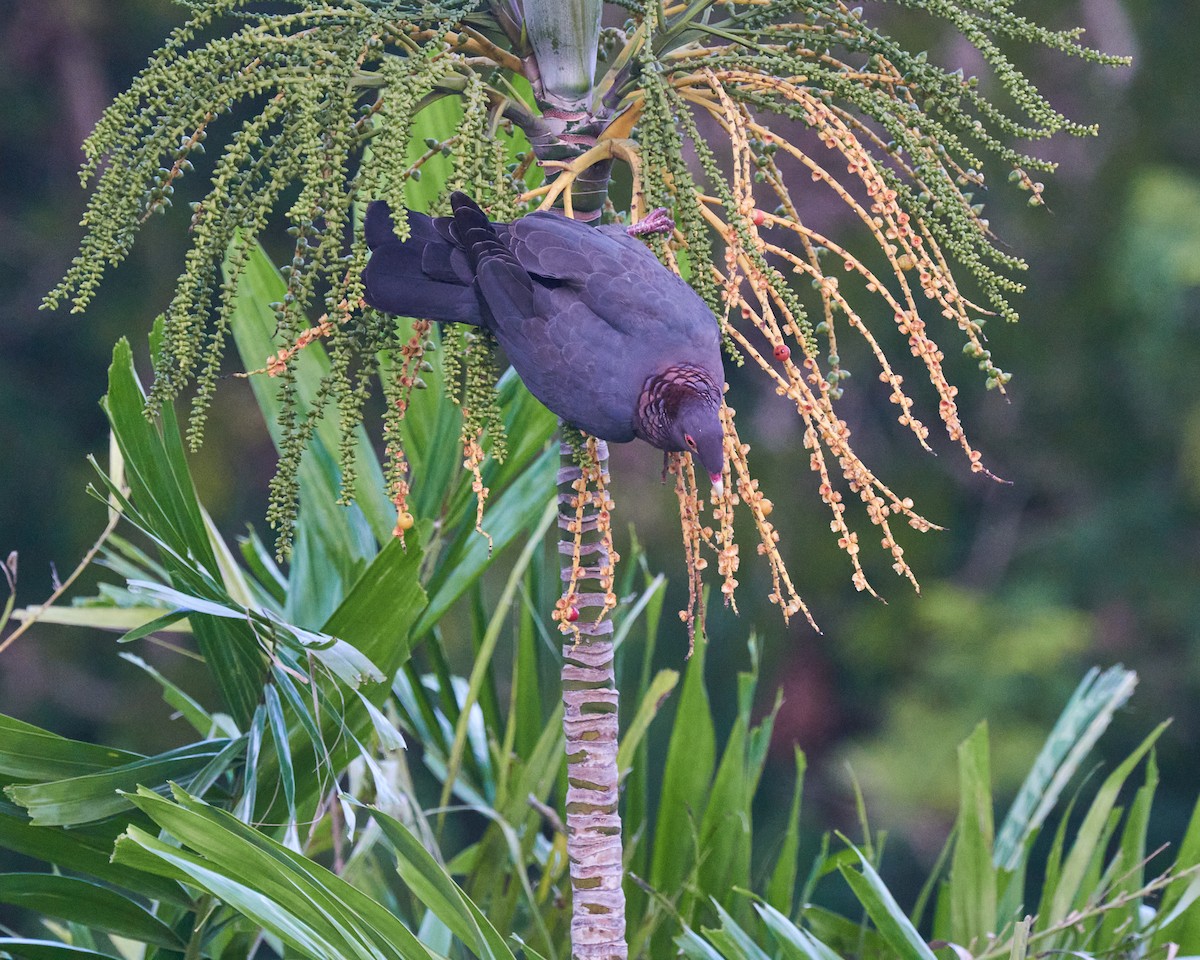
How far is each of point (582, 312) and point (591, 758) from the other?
260 millimetres

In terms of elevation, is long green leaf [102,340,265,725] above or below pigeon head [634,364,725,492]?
below

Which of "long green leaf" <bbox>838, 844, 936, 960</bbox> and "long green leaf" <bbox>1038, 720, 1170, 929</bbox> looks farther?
"long green leaf" <bbox>1038, 720, 1170, 929</bbox>

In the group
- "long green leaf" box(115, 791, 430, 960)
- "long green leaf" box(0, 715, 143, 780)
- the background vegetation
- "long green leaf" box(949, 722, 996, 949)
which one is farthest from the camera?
the background vegetation

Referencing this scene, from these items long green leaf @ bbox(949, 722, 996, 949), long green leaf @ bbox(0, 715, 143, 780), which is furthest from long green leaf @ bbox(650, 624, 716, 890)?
long green leaf @ bbox(0, 715, 143, 780)

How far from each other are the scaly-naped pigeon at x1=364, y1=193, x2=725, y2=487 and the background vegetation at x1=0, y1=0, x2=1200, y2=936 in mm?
2689

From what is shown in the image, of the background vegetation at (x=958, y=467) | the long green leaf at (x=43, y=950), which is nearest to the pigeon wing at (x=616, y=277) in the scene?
the long green leaf at (x=43, y=950)

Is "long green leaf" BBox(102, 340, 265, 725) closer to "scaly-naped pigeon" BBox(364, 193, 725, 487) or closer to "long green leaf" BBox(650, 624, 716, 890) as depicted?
"scaly-naped pigeon" BBox(364, 193, 725, 487)

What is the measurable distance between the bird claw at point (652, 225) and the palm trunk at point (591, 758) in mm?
128

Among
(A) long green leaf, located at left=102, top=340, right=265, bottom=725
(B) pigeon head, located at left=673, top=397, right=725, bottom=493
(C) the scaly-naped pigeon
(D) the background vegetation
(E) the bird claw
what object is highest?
(E) the bird claw

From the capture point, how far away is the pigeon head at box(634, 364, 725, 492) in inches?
27.3

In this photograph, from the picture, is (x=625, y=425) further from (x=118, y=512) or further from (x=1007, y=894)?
(x=1007, y=894)

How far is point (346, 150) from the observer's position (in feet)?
2.20

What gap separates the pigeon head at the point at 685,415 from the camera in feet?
2.28

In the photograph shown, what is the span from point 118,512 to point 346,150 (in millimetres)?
260
